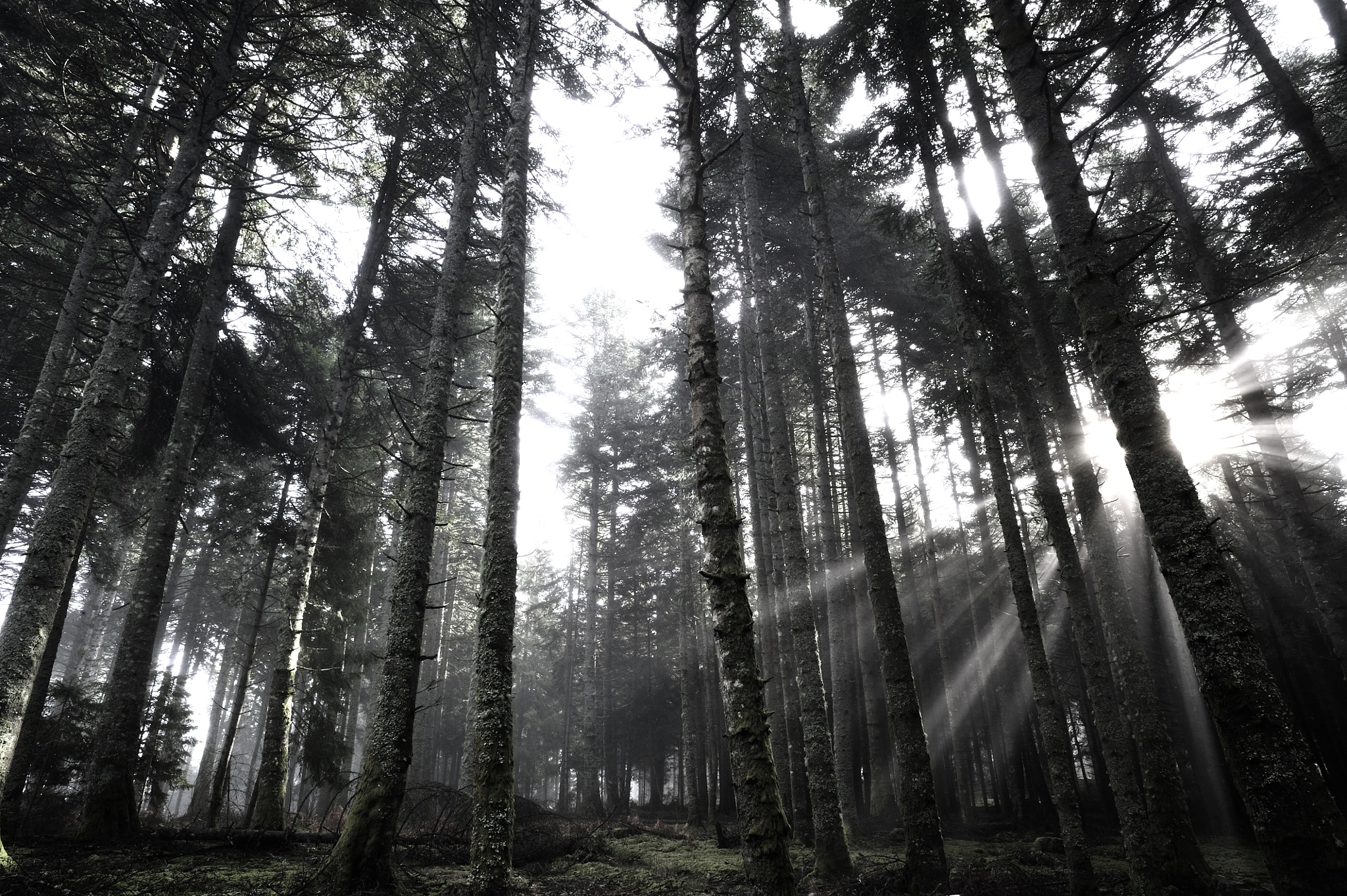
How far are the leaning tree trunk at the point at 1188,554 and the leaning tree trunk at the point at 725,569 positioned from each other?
105 inches

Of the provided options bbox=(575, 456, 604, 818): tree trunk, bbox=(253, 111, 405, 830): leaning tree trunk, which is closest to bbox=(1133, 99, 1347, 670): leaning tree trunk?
bbox=(253, 111, 405, 830): leaning tree trunk

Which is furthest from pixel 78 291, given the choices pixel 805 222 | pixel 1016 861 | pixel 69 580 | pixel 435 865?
pixel 1016 861

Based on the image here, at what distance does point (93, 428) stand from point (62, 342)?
5.09 metres

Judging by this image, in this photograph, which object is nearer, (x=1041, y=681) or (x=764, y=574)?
(x=1041, y=681)

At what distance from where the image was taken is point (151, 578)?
9.35 meters

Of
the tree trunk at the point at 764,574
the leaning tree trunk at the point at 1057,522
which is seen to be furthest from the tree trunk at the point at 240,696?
the leaning tree trunk at the point at 1057,522

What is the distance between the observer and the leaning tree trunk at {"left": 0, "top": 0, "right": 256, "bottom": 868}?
223 inches

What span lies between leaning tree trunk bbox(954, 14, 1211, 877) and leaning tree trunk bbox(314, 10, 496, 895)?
342 inches

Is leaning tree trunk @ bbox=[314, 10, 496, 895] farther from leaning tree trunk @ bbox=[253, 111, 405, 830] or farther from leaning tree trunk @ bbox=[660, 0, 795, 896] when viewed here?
leaning tree trunk @ bbox=[660, 0, 795, 896]

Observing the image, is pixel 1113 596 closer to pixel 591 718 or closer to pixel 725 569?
pixel 725 569

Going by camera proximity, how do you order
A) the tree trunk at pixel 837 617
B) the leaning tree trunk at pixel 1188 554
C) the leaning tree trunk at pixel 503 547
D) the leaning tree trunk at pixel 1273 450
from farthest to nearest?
the tree trunk at pixel 837 617, the leaning tree trunk at pixel 1273 450, the leaning tree trunk at pixel 503 547, the leaning tree trunk at pixel 1188 554

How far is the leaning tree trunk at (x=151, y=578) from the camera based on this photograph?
8039 mm

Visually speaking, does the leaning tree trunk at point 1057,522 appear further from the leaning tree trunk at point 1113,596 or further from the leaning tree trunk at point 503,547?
the leaning tree trunk at point 503,547

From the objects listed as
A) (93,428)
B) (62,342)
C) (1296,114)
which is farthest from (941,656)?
(62,342)
